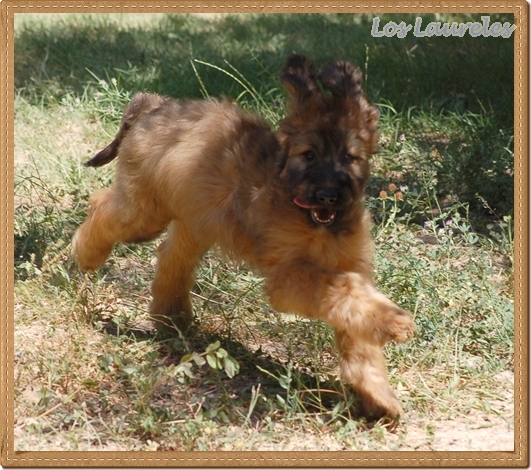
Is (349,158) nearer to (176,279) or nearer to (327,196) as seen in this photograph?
(327,196)

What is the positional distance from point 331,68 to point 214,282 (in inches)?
80.6

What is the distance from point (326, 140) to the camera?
17.4ft

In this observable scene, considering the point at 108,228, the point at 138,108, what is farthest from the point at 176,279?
the point at 138,108

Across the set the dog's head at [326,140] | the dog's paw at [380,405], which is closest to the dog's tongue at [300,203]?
the dog's head at [326,140]

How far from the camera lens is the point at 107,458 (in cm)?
491

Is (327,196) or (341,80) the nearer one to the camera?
(327,196)

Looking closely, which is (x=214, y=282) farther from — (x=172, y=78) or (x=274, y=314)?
(x=172, y=78)

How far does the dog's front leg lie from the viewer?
5.12m

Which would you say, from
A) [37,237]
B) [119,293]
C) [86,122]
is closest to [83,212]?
[37,237]

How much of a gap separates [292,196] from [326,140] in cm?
36

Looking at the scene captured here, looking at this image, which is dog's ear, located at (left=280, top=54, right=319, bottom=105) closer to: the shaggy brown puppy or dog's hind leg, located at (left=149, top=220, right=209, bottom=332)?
the shaggy brown puppy

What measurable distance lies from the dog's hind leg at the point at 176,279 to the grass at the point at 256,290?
0.14 meters

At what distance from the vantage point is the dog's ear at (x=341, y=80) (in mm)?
5461

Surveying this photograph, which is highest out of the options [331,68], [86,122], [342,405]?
[331,68]
